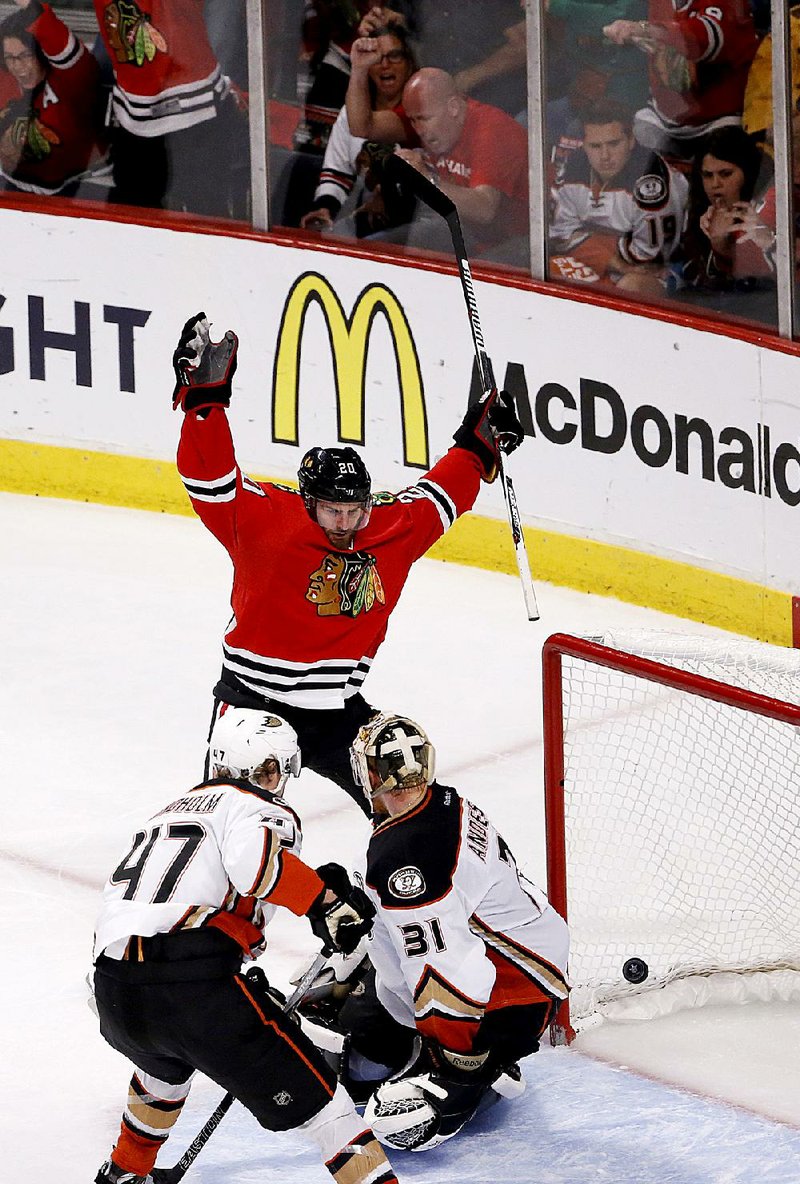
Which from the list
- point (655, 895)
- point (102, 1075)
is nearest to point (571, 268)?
point (655, 895)

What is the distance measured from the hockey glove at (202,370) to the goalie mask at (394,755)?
2.93ft

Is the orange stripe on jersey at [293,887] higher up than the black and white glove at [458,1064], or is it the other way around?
the orange stripe on jersey at [293,887]

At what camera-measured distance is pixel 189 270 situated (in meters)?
6.96

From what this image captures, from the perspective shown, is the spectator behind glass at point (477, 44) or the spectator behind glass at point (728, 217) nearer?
the spectator behind glass at point (728, 217)

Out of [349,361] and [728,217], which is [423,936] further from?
[349,361]

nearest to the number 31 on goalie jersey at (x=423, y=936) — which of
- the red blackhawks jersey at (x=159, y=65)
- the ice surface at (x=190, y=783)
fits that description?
the ice surface at (x=190, y=783)

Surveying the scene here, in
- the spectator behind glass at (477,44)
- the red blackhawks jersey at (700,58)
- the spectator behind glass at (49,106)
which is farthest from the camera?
the spectator behind glass at (49,106)

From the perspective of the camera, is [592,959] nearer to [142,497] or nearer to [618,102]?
[618,102]

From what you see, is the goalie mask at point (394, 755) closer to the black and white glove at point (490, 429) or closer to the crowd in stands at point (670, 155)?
the black and white glove at point (490, 429)

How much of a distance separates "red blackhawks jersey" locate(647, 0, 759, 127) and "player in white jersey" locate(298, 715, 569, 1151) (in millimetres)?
3030

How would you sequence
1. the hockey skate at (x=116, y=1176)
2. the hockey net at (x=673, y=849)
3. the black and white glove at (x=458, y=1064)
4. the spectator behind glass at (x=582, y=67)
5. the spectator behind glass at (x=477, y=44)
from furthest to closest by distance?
the spectator behind glass at (x=477, y=44), the spectator behind glass at (x=582, y=67), the hockey net at (x=673, y=849), the black and white glove at (x=458, y=1064), the hockey skate at (x=116, y=1176)

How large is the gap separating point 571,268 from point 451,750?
1.73 metres

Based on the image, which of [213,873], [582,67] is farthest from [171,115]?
[213,873]

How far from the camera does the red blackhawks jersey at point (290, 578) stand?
13.1ft
